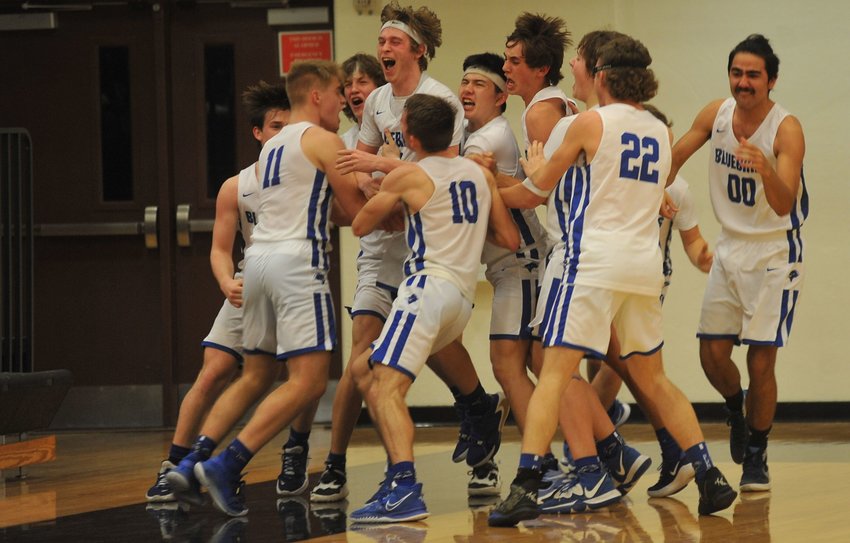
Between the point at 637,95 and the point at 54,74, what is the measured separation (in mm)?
5103

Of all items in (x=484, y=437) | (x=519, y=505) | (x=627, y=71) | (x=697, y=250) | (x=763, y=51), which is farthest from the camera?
(x=697, y=250)

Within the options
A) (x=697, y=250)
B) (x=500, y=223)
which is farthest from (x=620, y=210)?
(x=697, y=250)

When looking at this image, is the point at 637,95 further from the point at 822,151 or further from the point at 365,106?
the point at 822,151

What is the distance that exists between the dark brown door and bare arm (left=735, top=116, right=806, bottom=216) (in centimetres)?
421

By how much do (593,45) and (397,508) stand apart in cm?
186

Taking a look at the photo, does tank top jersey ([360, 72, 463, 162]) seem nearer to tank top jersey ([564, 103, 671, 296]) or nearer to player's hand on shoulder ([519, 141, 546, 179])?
player's hand on shoulder ([519, 141, 546, 179])

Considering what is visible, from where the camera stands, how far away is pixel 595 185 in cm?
445

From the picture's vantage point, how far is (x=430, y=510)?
15.8ft

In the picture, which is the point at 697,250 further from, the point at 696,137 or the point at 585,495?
the point at 585,495

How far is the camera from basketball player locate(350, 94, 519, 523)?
452cm

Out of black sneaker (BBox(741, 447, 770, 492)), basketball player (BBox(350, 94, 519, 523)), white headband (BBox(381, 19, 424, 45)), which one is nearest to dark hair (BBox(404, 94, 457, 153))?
basketball player (BBox(350, 94, 519, 523))

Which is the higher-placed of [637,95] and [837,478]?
[637,95]

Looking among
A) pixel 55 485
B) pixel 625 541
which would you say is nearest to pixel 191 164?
pixel 55 485

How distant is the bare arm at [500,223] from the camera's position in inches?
189
